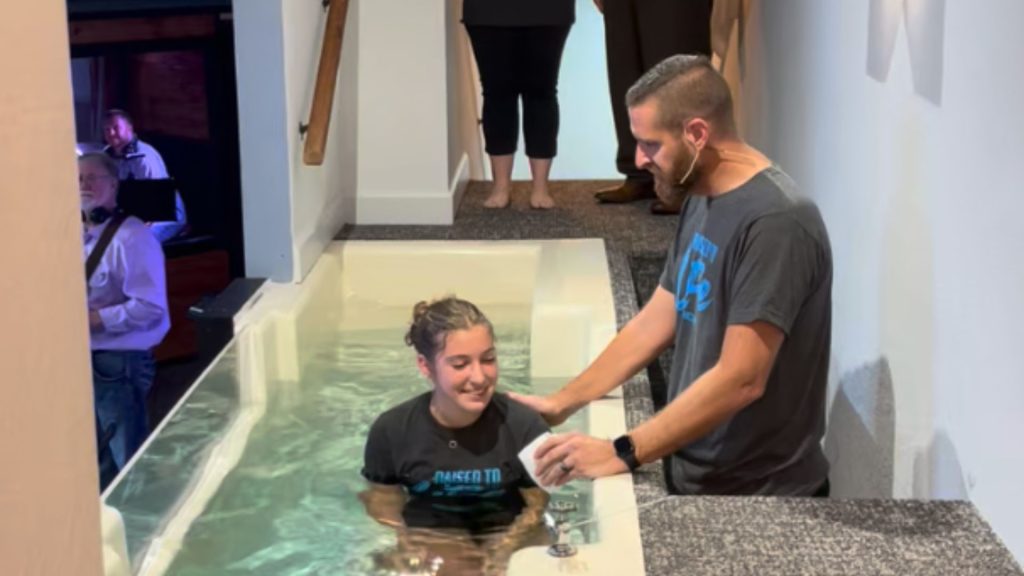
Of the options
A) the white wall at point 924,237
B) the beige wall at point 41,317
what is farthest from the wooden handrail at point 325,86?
the beige wall at point 41,317

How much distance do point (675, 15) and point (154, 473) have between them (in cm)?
270

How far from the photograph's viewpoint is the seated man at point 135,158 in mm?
5965

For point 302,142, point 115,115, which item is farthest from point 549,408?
point 115,115

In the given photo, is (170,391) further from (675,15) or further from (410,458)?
(410,458)

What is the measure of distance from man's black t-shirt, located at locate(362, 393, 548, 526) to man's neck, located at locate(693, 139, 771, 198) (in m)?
0.54

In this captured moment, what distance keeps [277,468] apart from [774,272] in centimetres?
126

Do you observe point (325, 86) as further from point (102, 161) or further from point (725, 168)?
point (725, 168)

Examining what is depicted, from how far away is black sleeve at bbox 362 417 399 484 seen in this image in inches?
103

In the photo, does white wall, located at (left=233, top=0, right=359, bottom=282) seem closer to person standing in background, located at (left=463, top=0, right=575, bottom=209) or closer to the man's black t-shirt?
person standing in background, located at (left=463, top=0, right=575, bottom=209)

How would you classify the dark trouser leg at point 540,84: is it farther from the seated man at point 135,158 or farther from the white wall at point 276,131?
the seated man at point 135,158

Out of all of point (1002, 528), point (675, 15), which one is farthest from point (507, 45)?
point (1002, 528)

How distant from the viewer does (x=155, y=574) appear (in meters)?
2.47

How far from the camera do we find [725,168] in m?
2.56

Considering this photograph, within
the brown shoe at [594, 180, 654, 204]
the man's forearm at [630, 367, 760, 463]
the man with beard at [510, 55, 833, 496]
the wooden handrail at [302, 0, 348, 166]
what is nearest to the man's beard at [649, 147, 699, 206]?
the man with beard at [510, 55, 833, 496]
